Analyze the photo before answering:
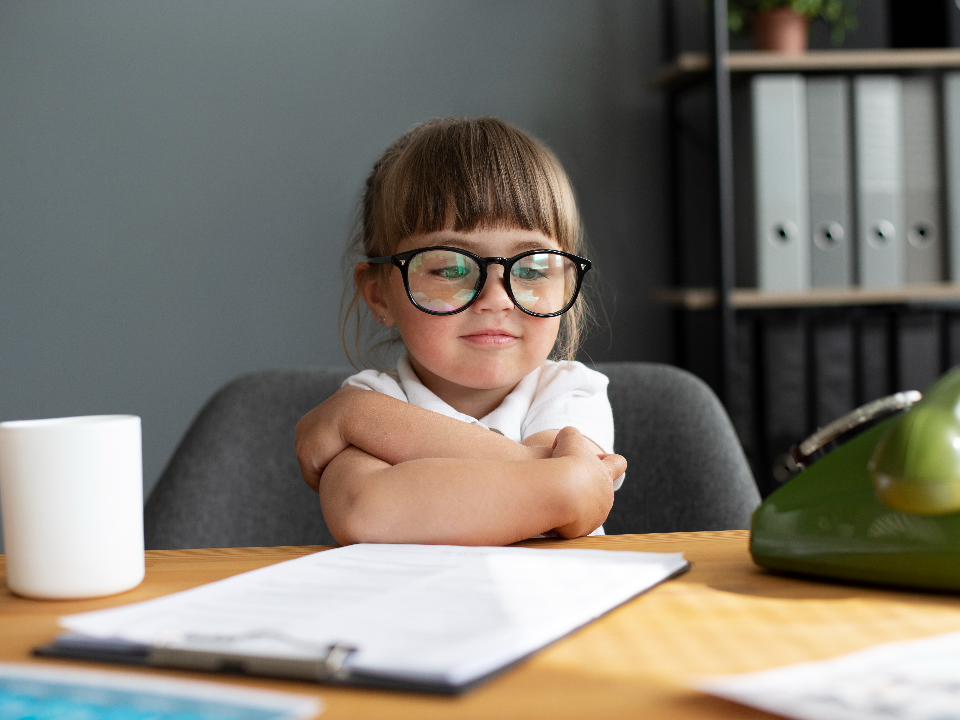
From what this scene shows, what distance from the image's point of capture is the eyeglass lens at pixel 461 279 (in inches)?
31.4

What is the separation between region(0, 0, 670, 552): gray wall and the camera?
6.22 ft

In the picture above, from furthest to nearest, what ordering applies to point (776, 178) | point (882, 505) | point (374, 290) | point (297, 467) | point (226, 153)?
point (226, 153)
point (776, 178)
point (297, 467)
point (374, 290)
point (882, 505)

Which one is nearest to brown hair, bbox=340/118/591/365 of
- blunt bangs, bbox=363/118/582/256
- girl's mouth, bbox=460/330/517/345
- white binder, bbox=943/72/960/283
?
blunt bangs, bbox=363/118/582/256

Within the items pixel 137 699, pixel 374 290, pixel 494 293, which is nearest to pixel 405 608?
pixel 137 699

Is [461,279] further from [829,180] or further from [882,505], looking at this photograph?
[829,180]

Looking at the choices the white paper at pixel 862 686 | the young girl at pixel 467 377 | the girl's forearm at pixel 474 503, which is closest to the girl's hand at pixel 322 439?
the young girl at pixel 467 377

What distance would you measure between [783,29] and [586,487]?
146cm

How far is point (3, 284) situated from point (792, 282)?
168cm

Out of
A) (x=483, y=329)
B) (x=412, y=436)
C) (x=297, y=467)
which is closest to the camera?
(x=412, y=436)

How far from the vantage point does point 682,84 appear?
1856mm

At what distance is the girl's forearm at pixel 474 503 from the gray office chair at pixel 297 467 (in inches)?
16.3

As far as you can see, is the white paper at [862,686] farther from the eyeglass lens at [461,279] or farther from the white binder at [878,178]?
the white binder at [878,178]

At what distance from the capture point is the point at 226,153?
1.92 meters

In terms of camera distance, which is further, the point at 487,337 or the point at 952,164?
the point at 952,164
